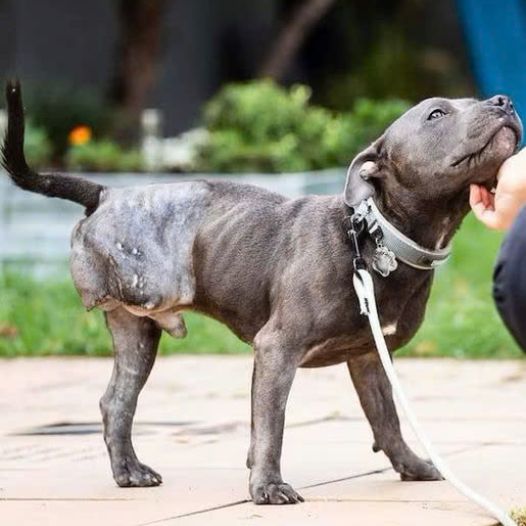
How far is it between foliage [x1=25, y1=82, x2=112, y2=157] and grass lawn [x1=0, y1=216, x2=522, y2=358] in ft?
18.5

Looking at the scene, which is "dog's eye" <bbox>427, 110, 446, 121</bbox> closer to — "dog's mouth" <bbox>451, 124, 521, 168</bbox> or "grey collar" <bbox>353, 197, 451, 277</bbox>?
"dog's mouth" <bbox>451, 124, 521, 168</bbox>

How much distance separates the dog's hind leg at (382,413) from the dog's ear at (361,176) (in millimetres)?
625

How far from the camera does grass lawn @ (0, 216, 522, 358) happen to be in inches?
355

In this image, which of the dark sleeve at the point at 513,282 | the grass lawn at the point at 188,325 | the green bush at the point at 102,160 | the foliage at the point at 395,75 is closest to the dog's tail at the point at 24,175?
the dark sleeve at the point at 513,282

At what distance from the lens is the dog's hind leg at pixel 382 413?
504cm

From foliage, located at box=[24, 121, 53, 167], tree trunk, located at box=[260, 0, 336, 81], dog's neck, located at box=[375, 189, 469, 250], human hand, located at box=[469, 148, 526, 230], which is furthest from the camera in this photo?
tree trunk, located at box=[260, 0, 336, 81]

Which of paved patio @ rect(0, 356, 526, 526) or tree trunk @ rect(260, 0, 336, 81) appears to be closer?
paved patio @ rect(0, 356, 526, 526)

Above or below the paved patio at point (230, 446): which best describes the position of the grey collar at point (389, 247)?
above

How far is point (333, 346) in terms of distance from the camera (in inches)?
183

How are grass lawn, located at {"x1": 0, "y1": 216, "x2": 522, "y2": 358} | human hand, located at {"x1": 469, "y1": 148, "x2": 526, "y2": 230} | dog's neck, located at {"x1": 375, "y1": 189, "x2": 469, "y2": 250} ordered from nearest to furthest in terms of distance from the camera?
human hand, located at {"x1": 469, "y1": 148, "x2": 526, "y2": 230} < dog's neck, located at {"x1": 375, "y1": 189, "x2": 469, "y2": 250} < grass lawn, located at {"x1": 0, "y1": 216, "x2": 522, "y2": 358}

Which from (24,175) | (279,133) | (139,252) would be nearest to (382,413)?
(139,252)

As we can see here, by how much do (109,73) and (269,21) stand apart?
403 centimetres

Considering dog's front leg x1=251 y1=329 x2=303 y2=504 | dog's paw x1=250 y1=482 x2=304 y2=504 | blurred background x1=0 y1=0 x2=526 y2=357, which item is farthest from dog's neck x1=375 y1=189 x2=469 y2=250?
blurred background x1=0 y1=0 x2=526 y2=357

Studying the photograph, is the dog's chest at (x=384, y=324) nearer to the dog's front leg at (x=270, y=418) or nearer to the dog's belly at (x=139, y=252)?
the dog's front leg at (x=270, y=418)
